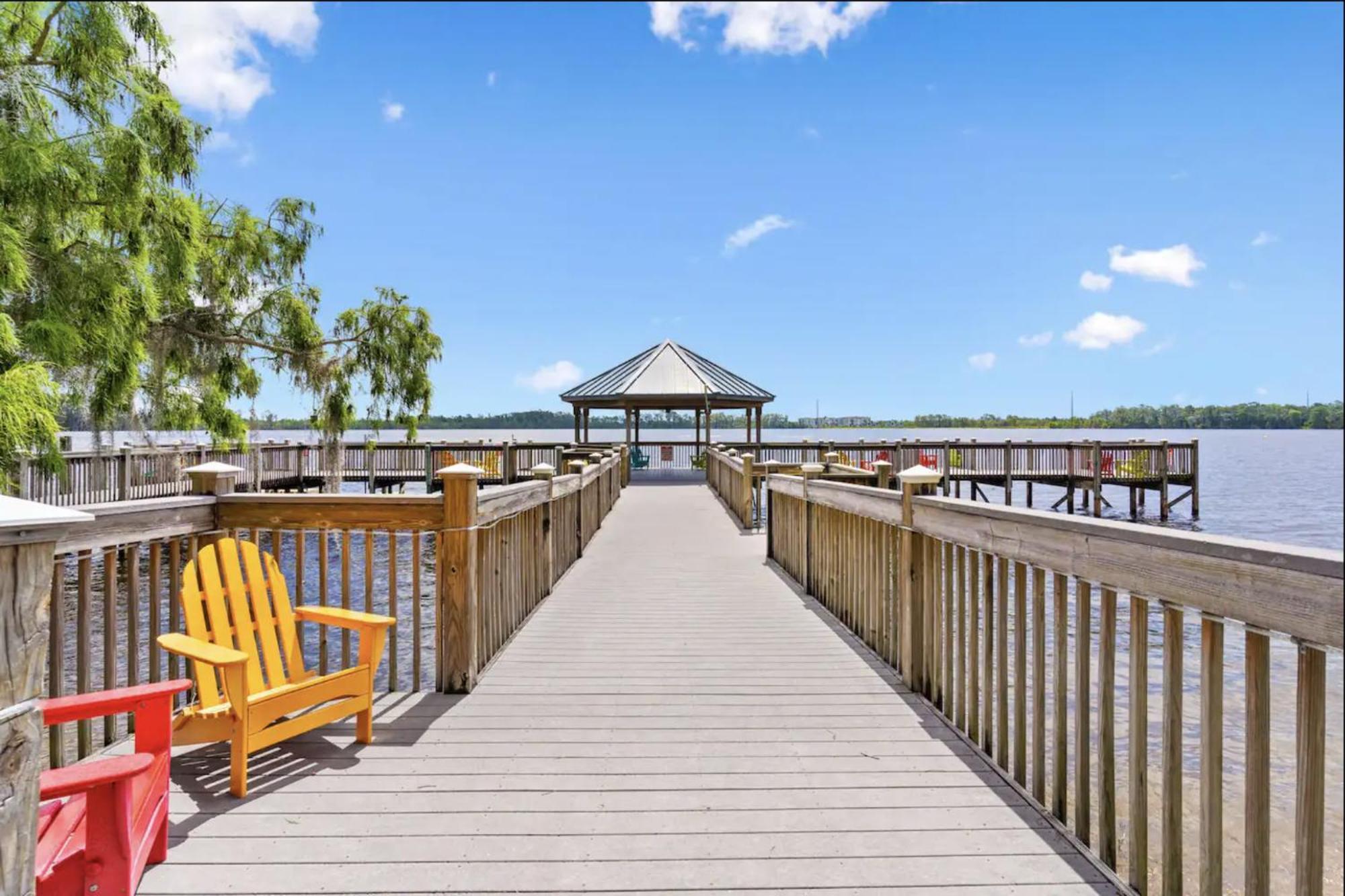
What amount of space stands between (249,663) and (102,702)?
0.84m

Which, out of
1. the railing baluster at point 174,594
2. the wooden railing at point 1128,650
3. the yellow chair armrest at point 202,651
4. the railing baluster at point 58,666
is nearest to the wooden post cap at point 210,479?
the railing baluster at point 174,594

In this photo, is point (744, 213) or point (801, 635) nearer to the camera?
point (801, 635)

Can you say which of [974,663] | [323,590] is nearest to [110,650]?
[323,590]

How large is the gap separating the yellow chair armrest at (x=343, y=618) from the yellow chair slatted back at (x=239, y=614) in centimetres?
10

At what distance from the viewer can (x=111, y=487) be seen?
1432cm

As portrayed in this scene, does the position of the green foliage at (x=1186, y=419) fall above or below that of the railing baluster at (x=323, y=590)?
above

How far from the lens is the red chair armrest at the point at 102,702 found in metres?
2.06

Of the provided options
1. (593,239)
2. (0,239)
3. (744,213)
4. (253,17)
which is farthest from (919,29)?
(593,239)

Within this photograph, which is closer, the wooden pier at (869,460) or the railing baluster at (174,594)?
the railing baluster at (174,594)

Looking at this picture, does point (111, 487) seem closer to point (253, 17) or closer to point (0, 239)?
point (0, 239)

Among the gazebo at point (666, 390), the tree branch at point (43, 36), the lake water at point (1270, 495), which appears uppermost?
the tree branch at point (43, 36)

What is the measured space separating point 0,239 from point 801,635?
8.31 meters

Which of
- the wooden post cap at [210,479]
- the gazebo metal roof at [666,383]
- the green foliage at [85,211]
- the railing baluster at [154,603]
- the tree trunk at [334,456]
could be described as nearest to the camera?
the railing baluster at [154,603]

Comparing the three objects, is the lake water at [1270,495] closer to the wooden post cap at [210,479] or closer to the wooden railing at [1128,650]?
→ the wooden railing at [1128,650]
